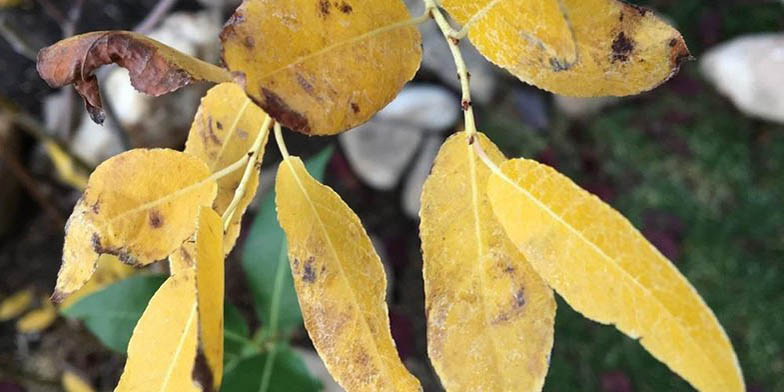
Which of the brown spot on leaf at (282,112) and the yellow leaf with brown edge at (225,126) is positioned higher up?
the brown spot on leaf at (282,112)

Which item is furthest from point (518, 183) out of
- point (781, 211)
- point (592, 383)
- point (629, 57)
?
point (781, 211)

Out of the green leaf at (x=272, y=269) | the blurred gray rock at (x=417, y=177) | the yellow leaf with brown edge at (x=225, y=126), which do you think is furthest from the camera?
the blurred gray rock at (x=417, y=177)

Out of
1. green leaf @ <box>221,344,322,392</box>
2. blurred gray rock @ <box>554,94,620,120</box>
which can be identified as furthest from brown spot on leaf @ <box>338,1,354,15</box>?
blurred gray rock @ <box>554,94,620,120</box>

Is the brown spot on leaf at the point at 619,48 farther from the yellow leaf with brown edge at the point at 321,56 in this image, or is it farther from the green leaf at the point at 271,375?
the green leaf at the point at 271,375

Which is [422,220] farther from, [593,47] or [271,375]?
[271,375]

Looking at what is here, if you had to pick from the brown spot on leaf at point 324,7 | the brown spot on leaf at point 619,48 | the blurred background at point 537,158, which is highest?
the brown spot on leaf at point 324,7

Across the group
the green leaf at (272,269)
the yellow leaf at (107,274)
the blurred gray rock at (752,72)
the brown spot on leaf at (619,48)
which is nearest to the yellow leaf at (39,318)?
the yellow leaf at (107,274)
